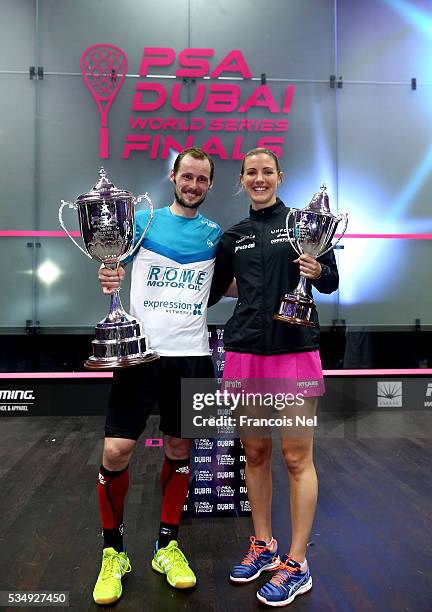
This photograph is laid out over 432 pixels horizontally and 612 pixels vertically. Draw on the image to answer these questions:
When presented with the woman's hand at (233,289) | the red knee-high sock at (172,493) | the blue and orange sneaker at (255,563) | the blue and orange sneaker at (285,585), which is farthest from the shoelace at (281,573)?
the woman's hand at (233,289)

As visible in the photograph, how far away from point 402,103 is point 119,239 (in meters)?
3.48

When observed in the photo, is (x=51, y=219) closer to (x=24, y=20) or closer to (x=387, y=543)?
(x=24, y=20)

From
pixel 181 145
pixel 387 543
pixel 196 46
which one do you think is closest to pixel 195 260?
pixel 387 543

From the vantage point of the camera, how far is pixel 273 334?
1575 millimetres

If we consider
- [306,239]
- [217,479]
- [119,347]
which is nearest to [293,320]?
[306,239]

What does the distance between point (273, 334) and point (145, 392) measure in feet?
1.50

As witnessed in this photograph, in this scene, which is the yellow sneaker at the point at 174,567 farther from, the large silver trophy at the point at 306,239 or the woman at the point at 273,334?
the large silver trophy at the point at 306,239

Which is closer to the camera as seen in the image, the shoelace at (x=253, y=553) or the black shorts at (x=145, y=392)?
the black shorts at (x=145, y=392)

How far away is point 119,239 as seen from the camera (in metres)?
1.57

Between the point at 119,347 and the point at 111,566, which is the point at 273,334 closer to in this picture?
the point at 119,347

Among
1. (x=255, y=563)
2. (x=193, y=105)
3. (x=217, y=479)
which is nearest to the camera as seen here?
(x=255, y=563)

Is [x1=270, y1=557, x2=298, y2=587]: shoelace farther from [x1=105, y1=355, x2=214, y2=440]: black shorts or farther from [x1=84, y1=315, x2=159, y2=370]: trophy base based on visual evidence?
[x1=84, y1=315, x2=159, y2=370]: trophy base
